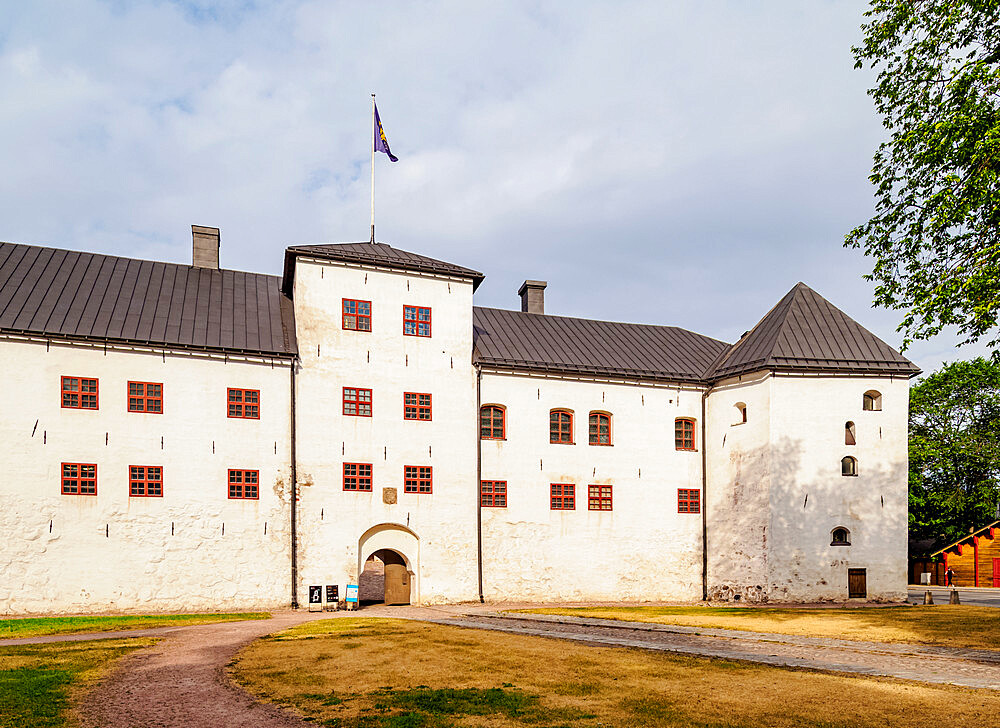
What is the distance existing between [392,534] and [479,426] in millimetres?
4980

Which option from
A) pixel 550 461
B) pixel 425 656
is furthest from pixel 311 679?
pixel 550 461

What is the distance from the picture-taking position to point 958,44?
1444 cm

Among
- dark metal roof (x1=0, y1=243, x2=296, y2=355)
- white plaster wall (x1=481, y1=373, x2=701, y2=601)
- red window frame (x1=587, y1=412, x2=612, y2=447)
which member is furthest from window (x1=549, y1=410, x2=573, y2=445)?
dark metal roof (x1=0, y1=243, x2=296, y2=355)

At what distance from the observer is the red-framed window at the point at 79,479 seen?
24.5 metres

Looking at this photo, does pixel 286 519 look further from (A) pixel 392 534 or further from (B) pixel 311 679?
(B) pixel 311 679

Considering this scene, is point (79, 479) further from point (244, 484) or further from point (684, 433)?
point (684, 433)

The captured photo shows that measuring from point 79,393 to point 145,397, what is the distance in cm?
186

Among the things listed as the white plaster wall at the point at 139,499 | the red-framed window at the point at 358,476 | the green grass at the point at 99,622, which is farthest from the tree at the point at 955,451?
the green grass at the point at 99,622

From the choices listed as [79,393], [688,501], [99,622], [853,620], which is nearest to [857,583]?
[688,501]

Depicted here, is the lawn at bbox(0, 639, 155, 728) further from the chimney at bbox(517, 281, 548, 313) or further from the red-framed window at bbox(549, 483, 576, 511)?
the chimney at bbox(517, 281, 548, 313)

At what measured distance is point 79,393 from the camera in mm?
25031

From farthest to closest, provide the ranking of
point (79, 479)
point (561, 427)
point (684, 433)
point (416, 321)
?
point (684, 433), point (561, 427), point (416, 321), point (79, 479)

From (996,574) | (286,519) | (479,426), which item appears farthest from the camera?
(996,574)

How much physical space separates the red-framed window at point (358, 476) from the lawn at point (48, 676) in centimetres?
1049
